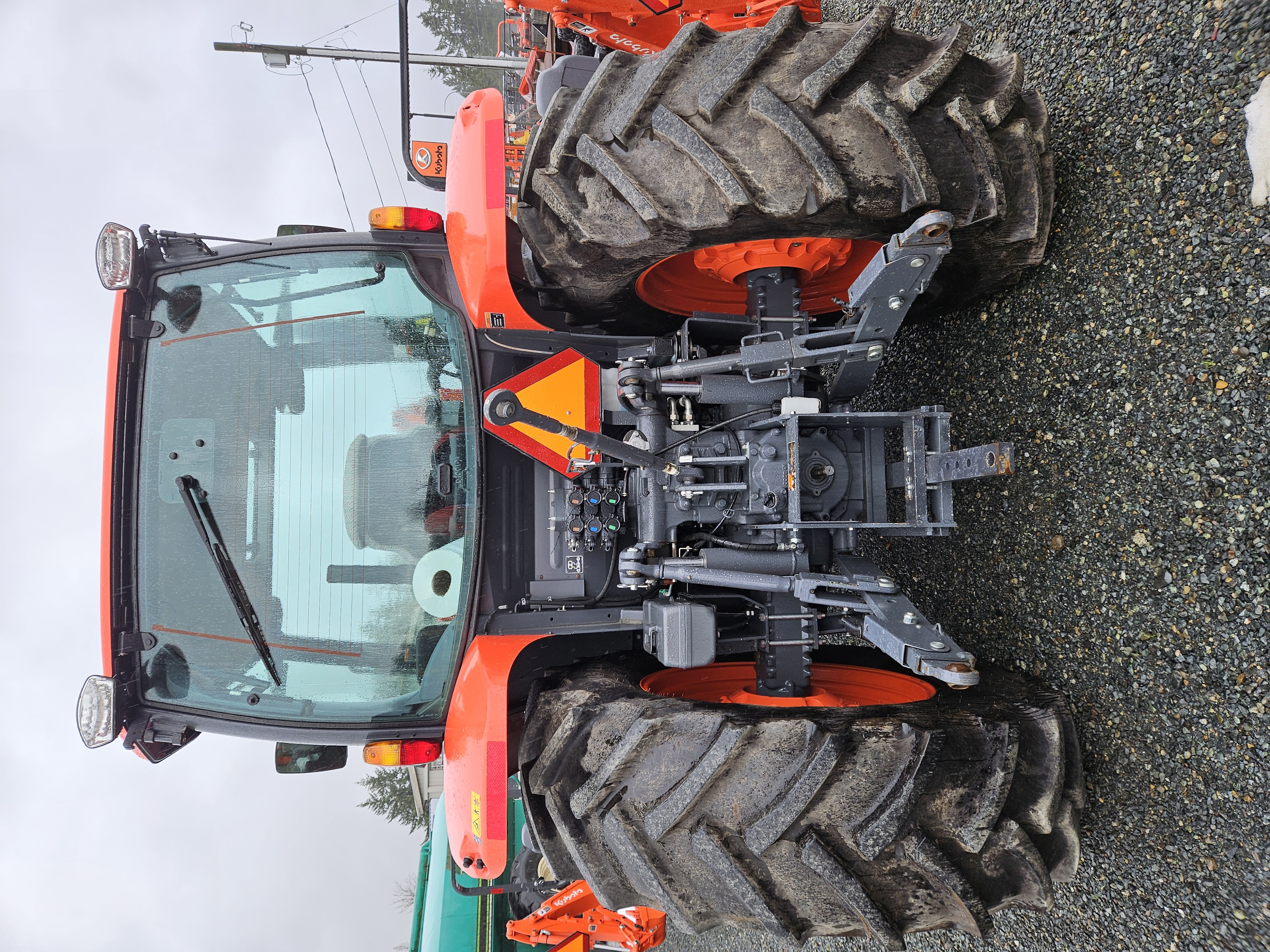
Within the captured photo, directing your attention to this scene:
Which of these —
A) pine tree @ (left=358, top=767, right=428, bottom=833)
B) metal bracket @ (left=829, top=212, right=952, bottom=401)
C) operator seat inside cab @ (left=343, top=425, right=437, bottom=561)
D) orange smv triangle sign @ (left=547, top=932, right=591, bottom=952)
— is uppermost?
metal bracket @ (left=829, top=212, right=952, bottom=401)

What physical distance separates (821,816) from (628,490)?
116cm

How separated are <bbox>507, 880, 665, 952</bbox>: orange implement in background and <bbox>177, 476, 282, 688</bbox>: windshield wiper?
216 cm

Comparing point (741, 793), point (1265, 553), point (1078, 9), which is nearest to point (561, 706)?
point (741, 793)

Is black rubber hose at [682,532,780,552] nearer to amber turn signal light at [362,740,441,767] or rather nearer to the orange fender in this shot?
the orange fender

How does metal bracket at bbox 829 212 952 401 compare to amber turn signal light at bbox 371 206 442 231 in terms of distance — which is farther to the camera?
amber turn signal light at bbox 371 206 442 231

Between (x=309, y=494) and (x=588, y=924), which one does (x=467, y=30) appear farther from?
(x=588, y=924)

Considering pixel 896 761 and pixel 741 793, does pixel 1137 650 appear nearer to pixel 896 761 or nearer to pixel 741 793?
pixel 896 761

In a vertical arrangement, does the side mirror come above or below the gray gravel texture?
below

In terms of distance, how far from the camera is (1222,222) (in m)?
1.77

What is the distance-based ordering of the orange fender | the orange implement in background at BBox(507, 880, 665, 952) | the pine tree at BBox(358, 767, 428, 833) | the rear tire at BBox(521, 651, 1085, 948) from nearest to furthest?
the rear tire at BBox(521, 651, 1085, 948) < the orange fender < the orange implement in background at BBox(507, 880, 665, 952) < the pine tree at BBox(358, 767, 428, 833)

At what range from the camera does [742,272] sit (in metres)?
2.40

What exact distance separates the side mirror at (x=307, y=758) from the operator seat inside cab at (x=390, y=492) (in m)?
0.84

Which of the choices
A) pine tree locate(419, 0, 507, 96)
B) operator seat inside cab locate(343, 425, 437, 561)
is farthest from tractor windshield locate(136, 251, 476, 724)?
pine tree locate(419, 0, 507, 96)

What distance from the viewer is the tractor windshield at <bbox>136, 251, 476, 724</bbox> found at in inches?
85.2
